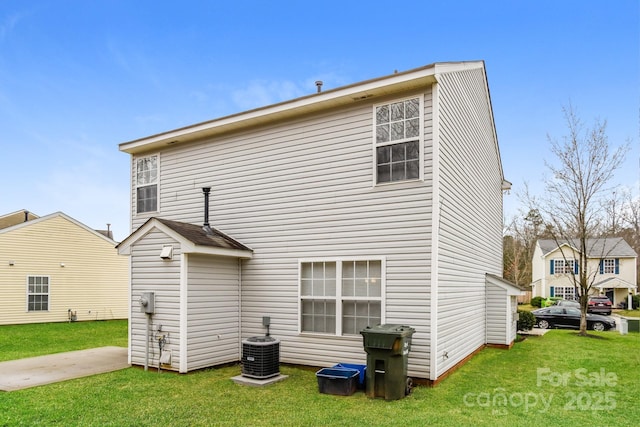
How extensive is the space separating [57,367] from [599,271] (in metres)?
35.8

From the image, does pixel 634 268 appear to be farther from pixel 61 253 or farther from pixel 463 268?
pixel 61 253

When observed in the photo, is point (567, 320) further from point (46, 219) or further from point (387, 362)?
point (46, 219)

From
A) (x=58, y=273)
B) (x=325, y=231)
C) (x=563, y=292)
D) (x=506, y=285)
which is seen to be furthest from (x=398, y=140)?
(x=563, y=292)

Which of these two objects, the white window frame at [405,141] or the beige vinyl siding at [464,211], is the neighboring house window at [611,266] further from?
the white window frame at [405,141]

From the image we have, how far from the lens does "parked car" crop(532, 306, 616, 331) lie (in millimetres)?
17391

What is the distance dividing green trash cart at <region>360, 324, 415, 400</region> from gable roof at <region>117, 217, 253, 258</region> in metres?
3.44

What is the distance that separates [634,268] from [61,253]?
37.1 m

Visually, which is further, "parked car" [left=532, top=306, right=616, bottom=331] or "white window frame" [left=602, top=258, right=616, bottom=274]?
"white window frame" [left=602, top=258, right=616, bottom=274]

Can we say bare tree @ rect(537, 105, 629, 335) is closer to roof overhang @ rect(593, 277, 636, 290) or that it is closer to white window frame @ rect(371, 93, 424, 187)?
white window frame @ rect(371, 93, 424, 187)

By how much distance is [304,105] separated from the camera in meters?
8.30

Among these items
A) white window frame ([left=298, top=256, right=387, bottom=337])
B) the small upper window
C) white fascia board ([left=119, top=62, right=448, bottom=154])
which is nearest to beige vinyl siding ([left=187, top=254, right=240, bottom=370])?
white window frame ([left=298, top=256, right=387, bottom=337])

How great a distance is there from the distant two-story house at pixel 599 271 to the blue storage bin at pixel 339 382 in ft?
91.1

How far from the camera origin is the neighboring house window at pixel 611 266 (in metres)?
32.1

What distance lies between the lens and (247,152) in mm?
9398
